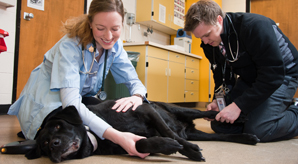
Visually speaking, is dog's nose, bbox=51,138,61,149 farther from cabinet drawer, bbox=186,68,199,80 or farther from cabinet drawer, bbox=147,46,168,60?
cabinet drawer, bbox=186,68,199,80

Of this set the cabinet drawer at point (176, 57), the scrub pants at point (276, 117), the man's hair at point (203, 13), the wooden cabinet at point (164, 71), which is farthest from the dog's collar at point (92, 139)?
the cabinet drawer at point (176, 57)

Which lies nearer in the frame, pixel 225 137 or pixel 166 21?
pixel 225 137

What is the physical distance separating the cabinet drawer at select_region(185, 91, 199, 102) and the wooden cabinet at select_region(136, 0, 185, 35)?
154cm

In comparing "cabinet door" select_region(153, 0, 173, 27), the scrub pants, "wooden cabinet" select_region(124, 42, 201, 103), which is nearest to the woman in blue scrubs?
the scrub pants

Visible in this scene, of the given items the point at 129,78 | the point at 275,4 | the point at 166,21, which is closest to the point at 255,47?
A: the point at 129,78

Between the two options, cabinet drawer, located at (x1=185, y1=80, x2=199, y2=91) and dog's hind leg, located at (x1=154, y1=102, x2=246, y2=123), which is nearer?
dog's hind leg, located at (x1=154, y1=102, x2=246, y2=123)

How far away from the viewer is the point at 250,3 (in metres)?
5.84

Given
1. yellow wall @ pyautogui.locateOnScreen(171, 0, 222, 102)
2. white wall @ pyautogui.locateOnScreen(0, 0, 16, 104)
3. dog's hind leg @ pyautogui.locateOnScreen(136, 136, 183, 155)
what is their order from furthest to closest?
yellow wall @ pyautogui.locateOnScreen(171, 0, 222, 102) < white wall @ pyautogui.locateOnScreen(0, 0, 16, 104) < dog's hind leg @ pyautogui.locateOnScreen(136, 136, 183, 155)

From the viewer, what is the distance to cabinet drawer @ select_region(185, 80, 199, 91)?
5234 millimetres

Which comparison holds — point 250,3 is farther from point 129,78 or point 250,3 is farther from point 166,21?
point 129,78

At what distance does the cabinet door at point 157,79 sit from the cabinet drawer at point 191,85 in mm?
978

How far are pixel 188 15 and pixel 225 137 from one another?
865mm

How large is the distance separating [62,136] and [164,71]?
3.30m

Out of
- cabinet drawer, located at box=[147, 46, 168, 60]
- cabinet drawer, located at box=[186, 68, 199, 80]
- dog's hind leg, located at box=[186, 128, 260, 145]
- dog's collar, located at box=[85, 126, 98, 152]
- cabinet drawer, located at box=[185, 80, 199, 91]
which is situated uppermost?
cabinet drawer, located at box=[147, 46, 168, 60]
